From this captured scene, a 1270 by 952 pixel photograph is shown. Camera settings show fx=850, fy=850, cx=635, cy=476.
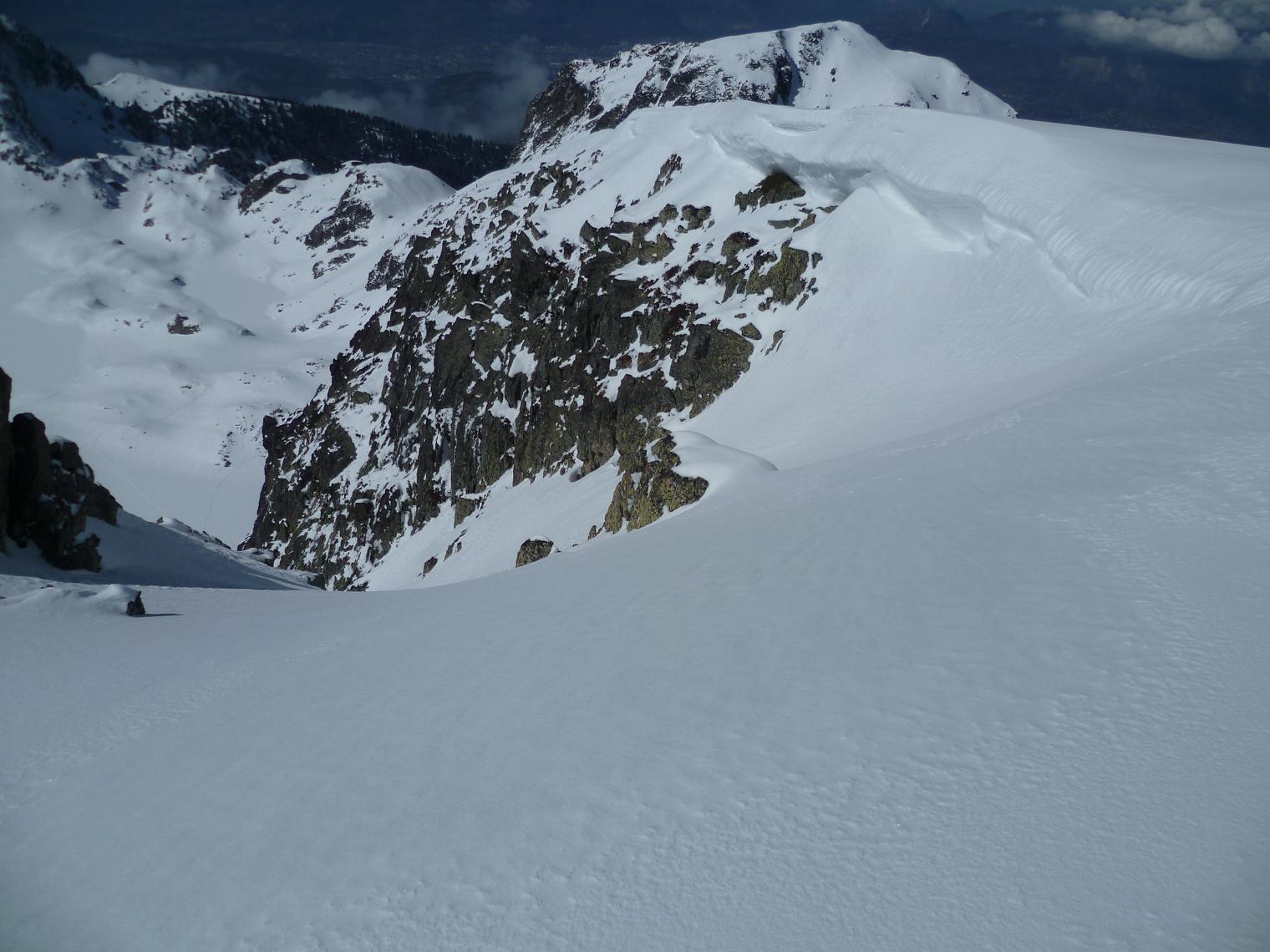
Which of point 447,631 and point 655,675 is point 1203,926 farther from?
point 447,631

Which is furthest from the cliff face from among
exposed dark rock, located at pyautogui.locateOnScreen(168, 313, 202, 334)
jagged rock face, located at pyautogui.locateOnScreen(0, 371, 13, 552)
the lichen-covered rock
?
exposed dark rock, located at pyautogui.locateOnScreen(168, 313, 202, 334)

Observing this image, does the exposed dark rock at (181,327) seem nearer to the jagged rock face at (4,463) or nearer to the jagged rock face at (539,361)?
the jagged rock face at (539,361)

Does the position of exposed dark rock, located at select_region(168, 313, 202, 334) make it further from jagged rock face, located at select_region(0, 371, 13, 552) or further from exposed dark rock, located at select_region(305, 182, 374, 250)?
jagged rock face, located at select_region(0, 371, 13, 552)

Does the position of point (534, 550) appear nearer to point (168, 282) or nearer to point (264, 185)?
point (168, 282)

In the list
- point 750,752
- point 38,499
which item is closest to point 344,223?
point 38,499

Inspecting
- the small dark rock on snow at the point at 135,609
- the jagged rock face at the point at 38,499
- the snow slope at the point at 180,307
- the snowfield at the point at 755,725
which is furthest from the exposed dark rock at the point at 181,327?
the small dark rock on snow at the point at 135,609

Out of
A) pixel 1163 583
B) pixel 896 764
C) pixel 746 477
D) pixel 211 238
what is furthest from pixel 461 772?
pixel 211 238
